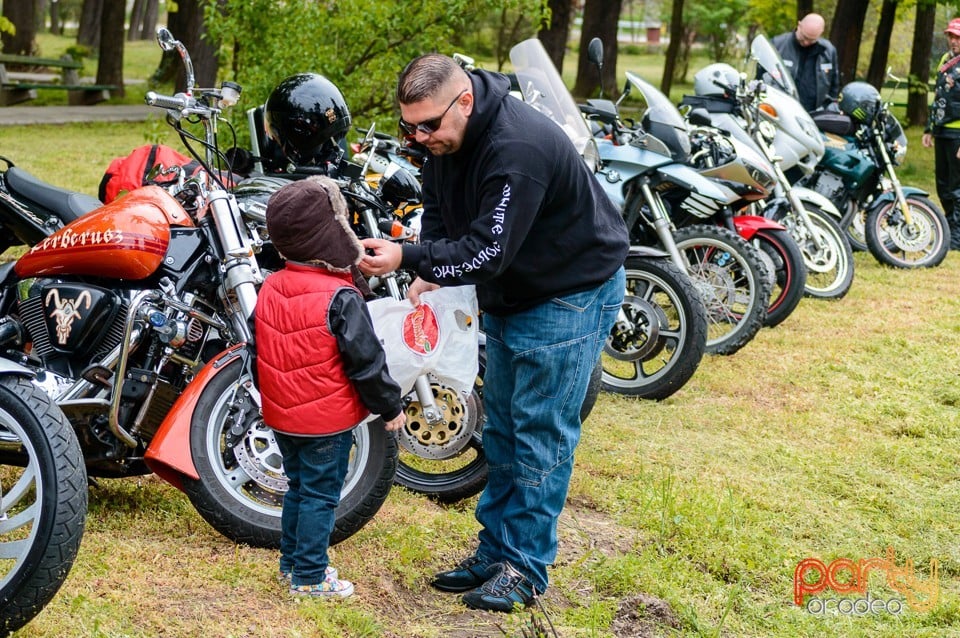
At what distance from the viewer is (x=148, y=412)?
12.4 ft

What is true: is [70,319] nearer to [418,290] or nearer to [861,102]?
[418,290]

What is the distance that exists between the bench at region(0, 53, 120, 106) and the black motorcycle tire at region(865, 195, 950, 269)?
13.1 metres

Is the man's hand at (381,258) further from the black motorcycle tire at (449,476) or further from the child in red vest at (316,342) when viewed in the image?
the black motorcycle tire at (449,476)

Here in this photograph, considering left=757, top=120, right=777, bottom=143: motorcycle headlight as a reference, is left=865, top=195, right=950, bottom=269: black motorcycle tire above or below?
below

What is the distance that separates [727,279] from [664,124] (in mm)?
977

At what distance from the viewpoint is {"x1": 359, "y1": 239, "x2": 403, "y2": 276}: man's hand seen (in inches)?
128

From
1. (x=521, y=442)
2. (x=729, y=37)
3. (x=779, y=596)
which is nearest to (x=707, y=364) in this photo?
(x=779, y=596)

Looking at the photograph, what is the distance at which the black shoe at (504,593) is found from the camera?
354cm

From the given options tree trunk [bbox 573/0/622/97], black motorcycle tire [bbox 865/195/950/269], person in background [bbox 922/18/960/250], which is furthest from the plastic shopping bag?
tree trunk [bbox 573/0/622/97]

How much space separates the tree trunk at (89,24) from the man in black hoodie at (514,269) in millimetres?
33219

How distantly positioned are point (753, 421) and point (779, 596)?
6.76ft

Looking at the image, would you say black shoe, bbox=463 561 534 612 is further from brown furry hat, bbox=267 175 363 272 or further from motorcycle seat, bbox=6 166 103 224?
motorcycle seat, bbox=6 166 103 224

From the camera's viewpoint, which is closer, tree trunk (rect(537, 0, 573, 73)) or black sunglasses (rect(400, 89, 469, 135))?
black sunglasses (rect(400, 89, 469, 135))

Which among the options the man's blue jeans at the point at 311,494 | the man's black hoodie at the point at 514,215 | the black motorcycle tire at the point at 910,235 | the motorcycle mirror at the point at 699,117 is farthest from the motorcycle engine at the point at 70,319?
the black motorcycle tire at the point at 910,235
